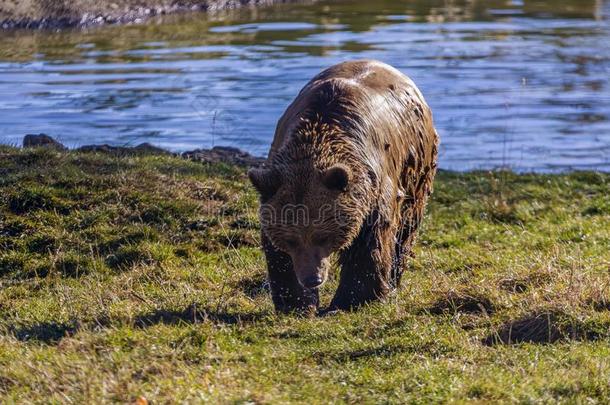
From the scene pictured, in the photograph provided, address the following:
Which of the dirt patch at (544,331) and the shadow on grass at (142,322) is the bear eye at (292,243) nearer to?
the shadow on grass at (142,322)

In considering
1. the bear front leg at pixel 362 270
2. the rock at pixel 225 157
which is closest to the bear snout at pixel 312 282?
the bear front leg at pixel 362 270

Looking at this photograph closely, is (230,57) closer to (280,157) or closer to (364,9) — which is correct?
(364,9)

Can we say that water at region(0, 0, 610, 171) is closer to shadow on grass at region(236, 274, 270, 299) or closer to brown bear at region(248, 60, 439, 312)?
brown bear at region(248, 60, 439, 312)

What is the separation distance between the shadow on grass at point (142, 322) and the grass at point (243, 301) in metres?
0.02

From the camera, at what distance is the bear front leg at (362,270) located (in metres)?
9.12

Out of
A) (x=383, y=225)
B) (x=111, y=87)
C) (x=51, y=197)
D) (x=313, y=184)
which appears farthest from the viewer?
(x=111, y=87)

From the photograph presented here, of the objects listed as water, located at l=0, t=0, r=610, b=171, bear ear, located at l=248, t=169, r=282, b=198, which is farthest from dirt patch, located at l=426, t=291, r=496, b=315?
water, located at l=0, t=0, r=610, b=171

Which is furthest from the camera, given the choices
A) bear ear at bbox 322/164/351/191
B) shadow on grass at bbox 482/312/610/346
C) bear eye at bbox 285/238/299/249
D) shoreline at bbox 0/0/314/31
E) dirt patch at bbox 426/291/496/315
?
shoreline at bbox 0/0/314/31

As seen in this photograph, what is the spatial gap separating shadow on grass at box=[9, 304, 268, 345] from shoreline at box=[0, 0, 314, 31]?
2639 centimetres

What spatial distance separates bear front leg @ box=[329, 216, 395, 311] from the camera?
9.12 meters

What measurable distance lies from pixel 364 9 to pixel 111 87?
14.6 metres

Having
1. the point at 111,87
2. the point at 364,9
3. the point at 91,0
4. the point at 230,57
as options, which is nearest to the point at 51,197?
the point at 111,87

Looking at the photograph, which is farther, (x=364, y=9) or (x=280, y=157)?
(x=364, y=9)

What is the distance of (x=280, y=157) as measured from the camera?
8.59 meters
